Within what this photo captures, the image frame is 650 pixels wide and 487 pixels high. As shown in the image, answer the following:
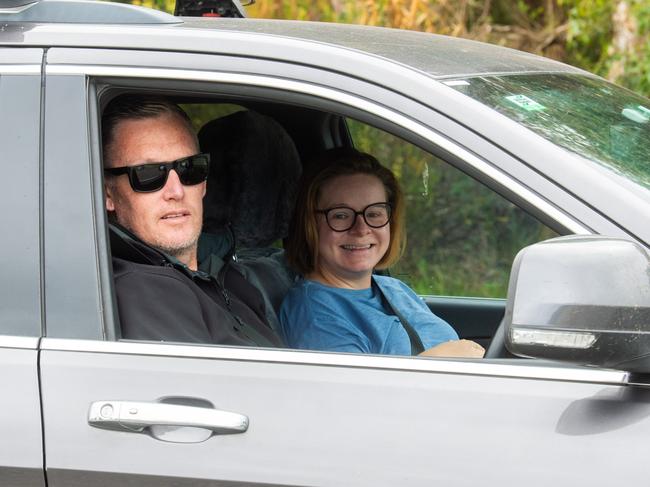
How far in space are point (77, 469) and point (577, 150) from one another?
1.06 metres

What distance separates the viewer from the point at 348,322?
3.24 m

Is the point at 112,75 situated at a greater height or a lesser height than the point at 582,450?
greater

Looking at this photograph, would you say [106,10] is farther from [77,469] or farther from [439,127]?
[77,469]

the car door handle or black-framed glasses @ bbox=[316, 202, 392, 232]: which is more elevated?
black-framed glasses @ bbox=[316, 202, 392, 232]

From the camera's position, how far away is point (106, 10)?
8.11 feet

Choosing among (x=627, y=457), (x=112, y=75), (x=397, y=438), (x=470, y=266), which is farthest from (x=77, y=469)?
(x=470, y=266)

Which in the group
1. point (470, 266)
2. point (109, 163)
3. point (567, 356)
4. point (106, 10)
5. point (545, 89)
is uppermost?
point (106, 10)

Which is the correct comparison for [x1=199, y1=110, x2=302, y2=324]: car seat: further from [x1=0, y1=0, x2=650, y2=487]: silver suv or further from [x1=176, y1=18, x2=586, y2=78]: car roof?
[x1=0, y1=0, x2=650, y2=487]: silver suv

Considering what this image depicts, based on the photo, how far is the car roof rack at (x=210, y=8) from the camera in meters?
3.27

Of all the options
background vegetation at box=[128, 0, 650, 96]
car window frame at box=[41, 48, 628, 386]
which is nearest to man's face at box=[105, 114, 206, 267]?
car window frame at box=[41, 48, 628, 386]

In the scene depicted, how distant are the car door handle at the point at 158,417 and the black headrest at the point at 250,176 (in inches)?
57.1

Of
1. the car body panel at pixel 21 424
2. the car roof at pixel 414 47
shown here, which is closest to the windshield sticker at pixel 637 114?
the car roof at pixel 414 47

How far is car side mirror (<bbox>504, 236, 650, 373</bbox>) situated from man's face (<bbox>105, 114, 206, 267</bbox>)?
1.08 m

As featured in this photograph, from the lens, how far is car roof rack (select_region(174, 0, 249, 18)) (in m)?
3.27
